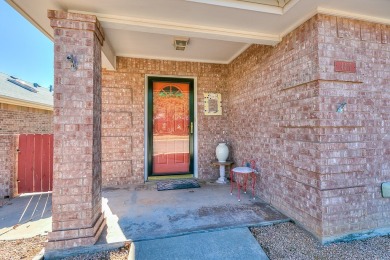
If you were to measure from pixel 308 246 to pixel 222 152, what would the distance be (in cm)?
266

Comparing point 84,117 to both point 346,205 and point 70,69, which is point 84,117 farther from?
point 346,205

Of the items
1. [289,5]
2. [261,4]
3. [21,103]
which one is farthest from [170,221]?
[21,103]

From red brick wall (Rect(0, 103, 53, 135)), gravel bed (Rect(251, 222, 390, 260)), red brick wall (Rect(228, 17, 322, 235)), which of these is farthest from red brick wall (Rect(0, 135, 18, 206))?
red brick wall (Rect(228, 17, 322, 235))

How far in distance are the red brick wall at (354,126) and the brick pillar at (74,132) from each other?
271 cm

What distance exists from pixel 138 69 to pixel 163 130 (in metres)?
1.53

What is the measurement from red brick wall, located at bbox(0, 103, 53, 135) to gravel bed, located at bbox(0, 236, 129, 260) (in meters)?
4.26

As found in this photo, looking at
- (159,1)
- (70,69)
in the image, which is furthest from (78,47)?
(159,1)

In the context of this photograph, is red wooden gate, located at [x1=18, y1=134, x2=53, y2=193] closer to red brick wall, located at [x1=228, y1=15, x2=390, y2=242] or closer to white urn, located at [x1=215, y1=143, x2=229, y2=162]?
white urn, located at [x1=215, y1=143, x2=229, y2=162]

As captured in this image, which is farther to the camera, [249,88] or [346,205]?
[249,88]

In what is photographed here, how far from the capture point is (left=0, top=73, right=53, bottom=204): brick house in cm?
401

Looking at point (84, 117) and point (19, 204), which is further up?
point (84, 117)

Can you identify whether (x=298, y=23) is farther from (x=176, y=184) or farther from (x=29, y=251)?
(x=29, y=251)

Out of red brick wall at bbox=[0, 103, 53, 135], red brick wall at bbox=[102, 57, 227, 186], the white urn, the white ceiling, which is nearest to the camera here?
the white ceiling

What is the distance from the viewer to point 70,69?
7.63ft
